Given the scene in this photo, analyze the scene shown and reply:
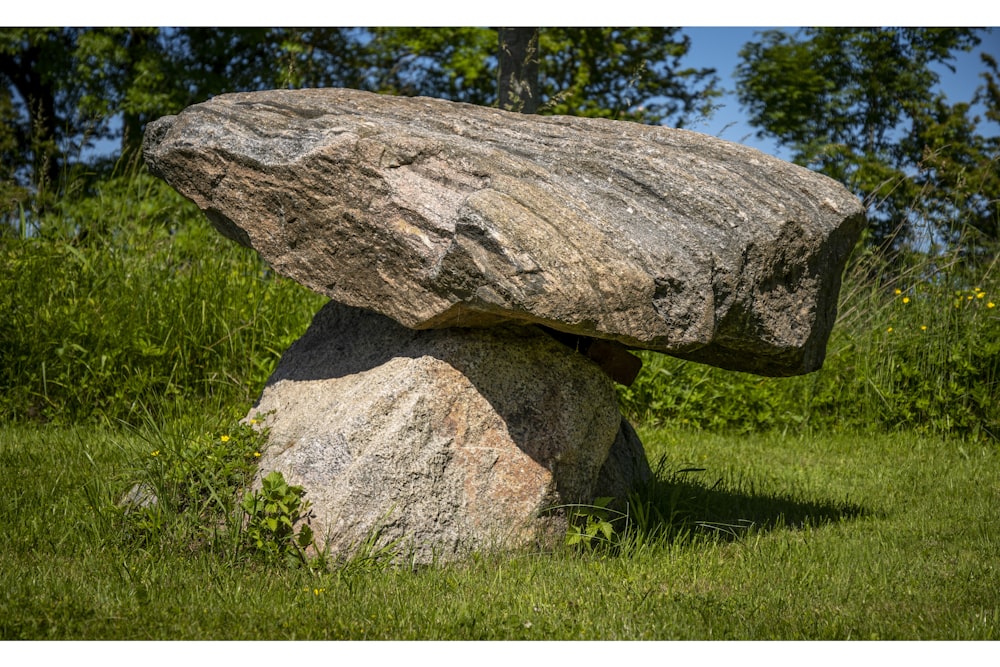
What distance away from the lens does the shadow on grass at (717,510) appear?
163 inches

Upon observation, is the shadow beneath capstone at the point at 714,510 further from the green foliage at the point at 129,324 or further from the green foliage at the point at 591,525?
the green foliage at the point at 129,324

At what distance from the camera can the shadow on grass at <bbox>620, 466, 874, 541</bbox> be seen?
163 inches

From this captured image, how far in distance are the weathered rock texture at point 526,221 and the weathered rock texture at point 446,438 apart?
259 millimetres

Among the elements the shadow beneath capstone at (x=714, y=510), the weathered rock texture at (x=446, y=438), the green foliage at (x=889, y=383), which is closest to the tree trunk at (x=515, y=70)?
the green foliage at (x=889, y=383)

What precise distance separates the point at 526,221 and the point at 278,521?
1541mm

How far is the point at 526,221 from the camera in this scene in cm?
325

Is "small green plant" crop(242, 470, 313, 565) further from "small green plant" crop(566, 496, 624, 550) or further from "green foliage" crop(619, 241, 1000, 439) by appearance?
"green foliage" crop(619, 241, 1000, 439)

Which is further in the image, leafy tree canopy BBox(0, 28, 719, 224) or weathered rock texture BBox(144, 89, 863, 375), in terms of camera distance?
leafy tree canopy BBox(0, 28, 719, 224)

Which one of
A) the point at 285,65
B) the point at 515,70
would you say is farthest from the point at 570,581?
the point at 285,65

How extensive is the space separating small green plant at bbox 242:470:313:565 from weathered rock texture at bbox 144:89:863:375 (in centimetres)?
79

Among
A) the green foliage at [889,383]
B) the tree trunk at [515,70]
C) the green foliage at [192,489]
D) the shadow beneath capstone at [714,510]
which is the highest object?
the tree trunk at [515,70]

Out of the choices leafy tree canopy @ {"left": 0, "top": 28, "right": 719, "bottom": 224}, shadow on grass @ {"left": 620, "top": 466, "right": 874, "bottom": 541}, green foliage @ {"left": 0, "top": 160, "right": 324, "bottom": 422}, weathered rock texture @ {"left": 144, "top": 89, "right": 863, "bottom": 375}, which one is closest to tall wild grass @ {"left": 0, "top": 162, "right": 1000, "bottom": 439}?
green foliage @ {"left": 0, "top": 160, "right": 324, "bottom": 422}

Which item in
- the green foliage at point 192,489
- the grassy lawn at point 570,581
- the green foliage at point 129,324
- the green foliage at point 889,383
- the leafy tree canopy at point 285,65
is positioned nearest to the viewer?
the grassy lawn at point 570,581

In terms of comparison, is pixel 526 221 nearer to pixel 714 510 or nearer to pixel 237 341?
pixel 714 510
